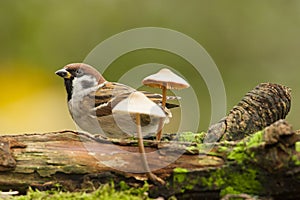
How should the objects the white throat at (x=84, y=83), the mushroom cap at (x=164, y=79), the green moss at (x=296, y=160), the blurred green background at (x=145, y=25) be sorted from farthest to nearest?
the blurred green background at (x=145, y=25) < the white throat at (x=84, y=83) < the mushroom cap at (x=164, y=79) < the green moss at (x=296, y=160)

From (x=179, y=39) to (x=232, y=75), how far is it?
2.41 feet

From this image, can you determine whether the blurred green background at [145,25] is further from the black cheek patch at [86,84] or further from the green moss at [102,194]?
the green moss at [102,194]

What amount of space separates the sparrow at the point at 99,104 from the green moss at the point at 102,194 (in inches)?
21.6

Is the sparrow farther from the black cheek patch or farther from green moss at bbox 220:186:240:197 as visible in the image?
green moss at bbox 220:186:240:197

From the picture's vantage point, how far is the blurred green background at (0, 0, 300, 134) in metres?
6.26

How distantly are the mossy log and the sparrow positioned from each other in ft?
1.32

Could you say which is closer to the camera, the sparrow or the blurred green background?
the sparrow

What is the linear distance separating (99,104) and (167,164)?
86cm

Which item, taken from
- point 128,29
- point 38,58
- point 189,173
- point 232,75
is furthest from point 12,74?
point 189,173

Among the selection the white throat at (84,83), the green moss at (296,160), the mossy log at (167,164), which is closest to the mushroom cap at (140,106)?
the mossy log at (167,164)

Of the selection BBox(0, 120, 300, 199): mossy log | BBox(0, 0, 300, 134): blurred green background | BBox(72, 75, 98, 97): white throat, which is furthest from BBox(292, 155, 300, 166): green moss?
BBox(0, 0, 300, 134): blurred green background

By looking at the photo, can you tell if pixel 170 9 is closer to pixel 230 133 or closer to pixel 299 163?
pixel 230 133

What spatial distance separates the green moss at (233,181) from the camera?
80.2 inches

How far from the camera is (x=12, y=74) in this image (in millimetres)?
6266
